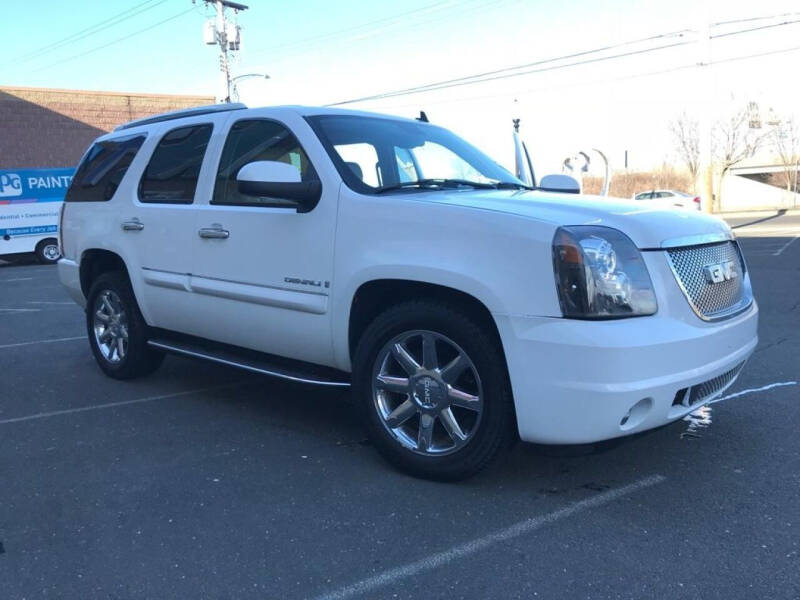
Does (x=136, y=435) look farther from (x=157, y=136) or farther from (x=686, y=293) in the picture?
(x=686, y=293)

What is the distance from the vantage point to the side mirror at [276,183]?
3857 millimetres

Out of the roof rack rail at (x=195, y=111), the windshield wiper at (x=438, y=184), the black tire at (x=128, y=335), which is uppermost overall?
the roof rack rail at (x=195, y=111)

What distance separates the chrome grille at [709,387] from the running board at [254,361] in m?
1.77

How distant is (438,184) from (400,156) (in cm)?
45

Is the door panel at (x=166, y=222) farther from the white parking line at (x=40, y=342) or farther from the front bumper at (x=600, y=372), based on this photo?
the white parking line at (x=40, y=342)

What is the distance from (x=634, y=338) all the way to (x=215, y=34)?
35.6 metres

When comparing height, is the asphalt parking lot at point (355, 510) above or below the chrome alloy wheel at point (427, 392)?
below

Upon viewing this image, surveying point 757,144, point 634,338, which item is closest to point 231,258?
point 634,338

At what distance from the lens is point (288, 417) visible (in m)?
4.83

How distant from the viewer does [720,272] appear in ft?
11.9

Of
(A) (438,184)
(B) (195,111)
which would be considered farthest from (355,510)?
(B) (195,111)

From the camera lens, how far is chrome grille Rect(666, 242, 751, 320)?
334 cm

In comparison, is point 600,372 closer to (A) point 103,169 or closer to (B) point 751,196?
(A) point 103,169

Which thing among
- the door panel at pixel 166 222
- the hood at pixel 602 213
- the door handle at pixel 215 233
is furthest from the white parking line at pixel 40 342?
the hood at pixel 602 213
